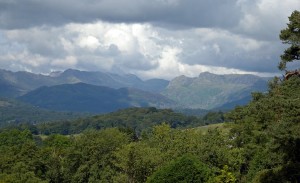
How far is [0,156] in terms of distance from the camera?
345ft

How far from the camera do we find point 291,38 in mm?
40469

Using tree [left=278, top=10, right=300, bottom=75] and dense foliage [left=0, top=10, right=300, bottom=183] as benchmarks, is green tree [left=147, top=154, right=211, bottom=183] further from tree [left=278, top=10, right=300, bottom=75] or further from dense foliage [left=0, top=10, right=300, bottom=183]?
tree [left=278, top=10, right=300, bottom=75]

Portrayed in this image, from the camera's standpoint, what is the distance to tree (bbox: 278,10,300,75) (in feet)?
133

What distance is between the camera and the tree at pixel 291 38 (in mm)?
40612

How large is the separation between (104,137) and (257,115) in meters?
40.1

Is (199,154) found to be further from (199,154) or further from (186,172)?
(186,172)

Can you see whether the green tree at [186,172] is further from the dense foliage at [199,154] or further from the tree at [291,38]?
the tree at [291,38]

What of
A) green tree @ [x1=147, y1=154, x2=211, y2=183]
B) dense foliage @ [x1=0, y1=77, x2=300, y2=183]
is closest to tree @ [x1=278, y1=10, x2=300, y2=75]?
dense foliage @ [x1=0, y1=77, x2=300, y2=183]

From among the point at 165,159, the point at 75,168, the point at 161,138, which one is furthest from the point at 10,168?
the point at 165,159

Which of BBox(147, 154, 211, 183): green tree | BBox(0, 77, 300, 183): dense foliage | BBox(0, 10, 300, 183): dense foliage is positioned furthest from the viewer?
BBox(147, 154, 211, 183): green tree

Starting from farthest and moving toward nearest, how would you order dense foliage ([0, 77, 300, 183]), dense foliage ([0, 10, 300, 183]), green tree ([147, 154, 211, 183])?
green tree ([147, 154, 211, 183]), dense foliage ([0, 10, 300, 183]), dense foliage ([0, 77, 300, 183])

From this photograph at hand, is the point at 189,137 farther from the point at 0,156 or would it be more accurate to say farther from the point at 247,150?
the point at 0,156

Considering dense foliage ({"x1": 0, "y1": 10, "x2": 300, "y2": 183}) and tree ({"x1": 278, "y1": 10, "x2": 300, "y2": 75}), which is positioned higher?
tree ({"x1": 278, "y1": 10, "x2": 300, "y2": 75})

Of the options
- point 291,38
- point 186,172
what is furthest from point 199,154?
point 291,38
